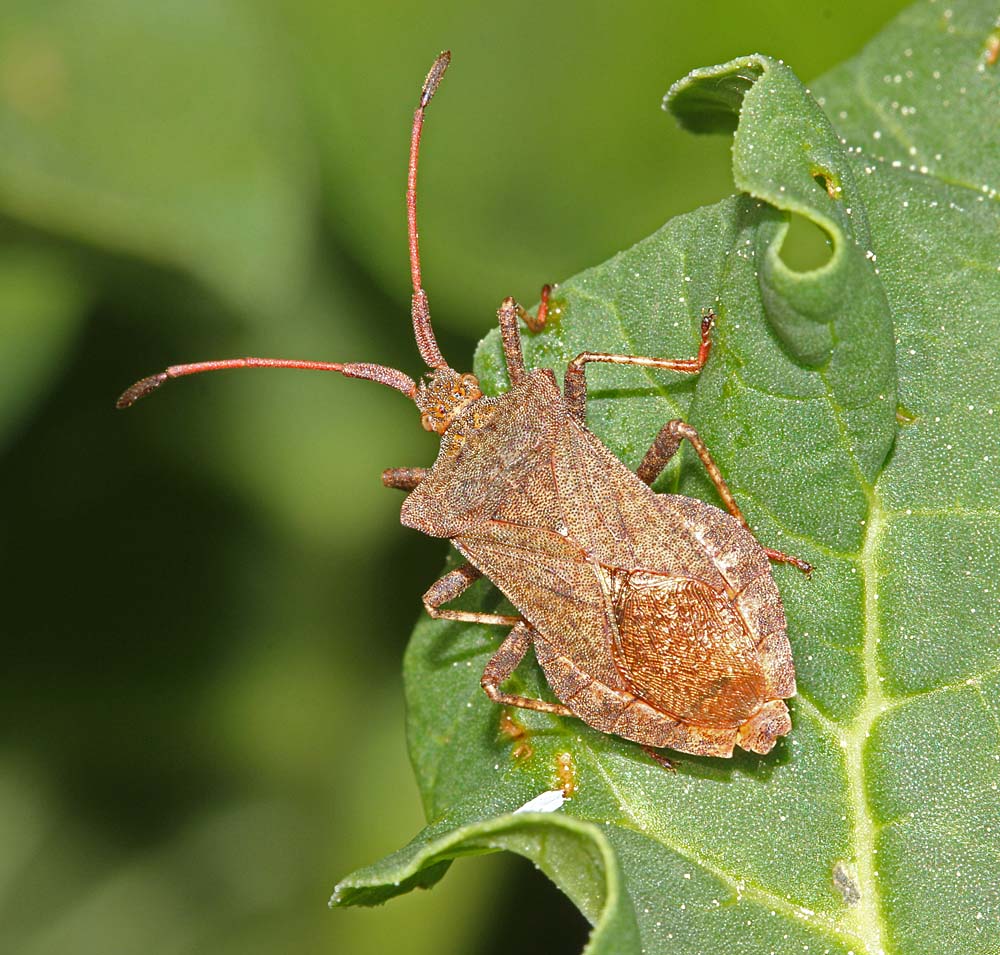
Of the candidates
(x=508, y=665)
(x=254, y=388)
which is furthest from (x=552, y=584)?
(x=254, y=388)

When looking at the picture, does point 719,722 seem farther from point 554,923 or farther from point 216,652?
point 216,652

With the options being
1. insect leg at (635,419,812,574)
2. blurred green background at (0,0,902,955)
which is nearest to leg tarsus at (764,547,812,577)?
insect leg at (635,419,812,574)

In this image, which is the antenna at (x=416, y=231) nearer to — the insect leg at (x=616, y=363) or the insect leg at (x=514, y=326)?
the insect leg at (x=514, y=326)

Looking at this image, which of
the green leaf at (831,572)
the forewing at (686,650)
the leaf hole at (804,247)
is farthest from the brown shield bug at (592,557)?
the leaf hole at (804,247)

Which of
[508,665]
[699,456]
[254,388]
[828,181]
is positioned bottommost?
[508,665]

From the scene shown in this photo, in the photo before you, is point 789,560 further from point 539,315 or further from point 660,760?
point 539,315

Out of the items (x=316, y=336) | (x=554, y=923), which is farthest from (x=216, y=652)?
(x=554, y=923)

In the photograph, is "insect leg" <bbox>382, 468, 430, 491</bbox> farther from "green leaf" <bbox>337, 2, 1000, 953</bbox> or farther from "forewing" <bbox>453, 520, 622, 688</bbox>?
"green leaf" <bbox>337, 2, 1000, 953</bbox>
